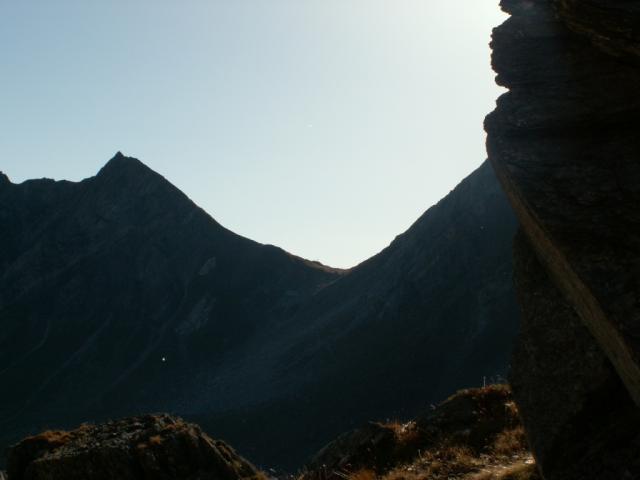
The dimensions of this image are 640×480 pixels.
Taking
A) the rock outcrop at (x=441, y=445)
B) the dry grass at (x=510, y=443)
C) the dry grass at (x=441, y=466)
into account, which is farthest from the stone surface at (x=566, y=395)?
the dry grass at (x=510, y=443)

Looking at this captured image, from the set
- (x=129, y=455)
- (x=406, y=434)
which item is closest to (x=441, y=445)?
(x=406, y=434)

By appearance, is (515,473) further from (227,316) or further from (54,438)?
(227,316)

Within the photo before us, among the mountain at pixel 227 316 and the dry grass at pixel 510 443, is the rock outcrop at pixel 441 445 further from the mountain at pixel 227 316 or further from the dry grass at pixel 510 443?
the mountain at pixel 227 316

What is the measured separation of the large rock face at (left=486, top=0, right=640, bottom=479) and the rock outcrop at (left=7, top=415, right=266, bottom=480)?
1285 cm

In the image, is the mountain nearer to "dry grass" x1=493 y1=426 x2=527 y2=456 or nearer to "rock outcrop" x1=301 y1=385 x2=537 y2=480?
"rock outcrop" x1=301 y1=385 x2=537 y2=480

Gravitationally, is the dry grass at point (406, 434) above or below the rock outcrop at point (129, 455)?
below

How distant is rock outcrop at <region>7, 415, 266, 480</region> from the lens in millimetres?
17922

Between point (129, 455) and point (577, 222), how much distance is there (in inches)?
616

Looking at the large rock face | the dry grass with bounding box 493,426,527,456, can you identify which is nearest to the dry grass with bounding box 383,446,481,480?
the dry grass with bounding box 493,426,527,456

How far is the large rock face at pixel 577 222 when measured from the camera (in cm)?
769

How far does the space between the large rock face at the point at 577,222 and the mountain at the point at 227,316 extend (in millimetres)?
68226

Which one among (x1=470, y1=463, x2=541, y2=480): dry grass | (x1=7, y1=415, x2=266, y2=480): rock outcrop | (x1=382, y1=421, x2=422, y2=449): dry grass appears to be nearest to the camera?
(x1=470, y1=463, x2=541, y2=480): dry grass

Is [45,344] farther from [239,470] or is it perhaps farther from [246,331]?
[239,470]

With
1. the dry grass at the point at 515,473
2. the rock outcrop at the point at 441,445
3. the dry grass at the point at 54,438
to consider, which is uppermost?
the dry grass at the point at 54,438
